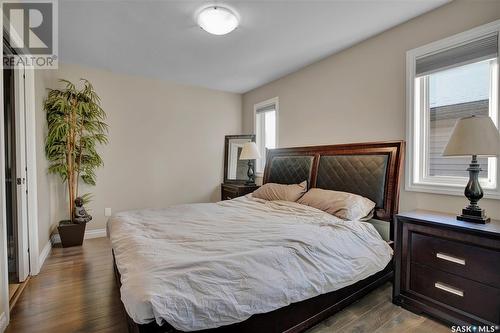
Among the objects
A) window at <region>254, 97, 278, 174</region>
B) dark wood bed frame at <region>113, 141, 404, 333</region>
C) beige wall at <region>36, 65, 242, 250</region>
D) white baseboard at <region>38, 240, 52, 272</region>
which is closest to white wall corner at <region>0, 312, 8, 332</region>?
dark wood bed frame at <region>113, 141, 404, 333</region>

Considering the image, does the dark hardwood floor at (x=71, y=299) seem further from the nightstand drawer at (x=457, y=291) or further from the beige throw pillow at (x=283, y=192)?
the nightstand drawer at (x=457, y=291)

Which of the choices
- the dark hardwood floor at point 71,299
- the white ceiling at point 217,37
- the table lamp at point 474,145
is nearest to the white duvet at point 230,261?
the dark hardwood floor at point 71,299

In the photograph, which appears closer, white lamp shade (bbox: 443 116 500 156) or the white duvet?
the white duvet

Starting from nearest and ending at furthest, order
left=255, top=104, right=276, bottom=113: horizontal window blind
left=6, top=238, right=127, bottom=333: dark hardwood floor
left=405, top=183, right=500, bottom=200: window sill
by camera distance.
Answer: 1. left=6, top=238, right=127, bottom=333: dark hardwood floor
2. left=405, top=183, right=500, bottom=200: window sill
3. left=255, top=104, right=276, bottom=113: horizontal window blind

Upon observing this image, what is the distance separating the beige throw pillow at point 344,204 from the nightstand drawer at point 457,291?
58 centimetres

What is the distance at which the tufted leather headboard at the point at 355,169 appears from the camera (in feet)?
8.21

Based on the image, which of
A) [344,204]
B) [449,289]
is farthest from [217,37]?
[449,289]

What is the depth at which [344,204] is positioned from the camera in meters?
2.40

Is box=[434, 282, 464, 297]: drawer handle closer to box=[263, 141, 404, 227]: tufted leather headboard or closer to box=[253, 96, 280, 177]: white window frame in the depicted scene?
box=[263, 141, 404, 227]: tufted leather headboard

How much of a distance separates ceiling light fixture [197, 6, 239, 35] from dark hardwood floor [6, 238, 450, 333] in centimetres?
255

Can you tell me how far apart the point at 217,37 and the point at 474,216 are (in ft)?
9.24

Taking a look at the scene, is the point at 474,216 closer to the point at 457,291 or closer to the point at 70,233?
the point at 457,291

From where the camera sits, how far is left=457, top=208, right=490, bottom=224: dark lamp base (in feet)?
5.80

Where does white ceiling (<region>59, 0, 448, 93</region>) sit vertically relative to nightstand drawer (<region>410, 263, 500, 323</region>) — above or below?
above
